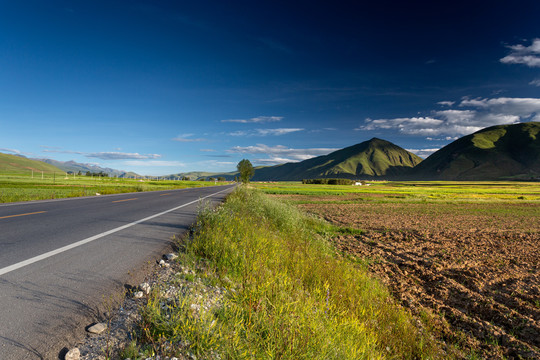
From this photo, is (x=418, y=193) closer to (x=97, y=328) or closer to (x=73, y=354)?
(x=97, y=328)

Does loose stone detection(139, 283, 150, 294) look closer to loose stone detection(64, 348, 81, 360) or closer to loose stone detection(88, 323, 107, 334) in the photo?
loose stone detection(88, 323, 107, 334)

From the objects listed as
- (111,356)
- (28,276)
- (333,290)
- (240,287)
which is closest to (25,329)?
(111,356)

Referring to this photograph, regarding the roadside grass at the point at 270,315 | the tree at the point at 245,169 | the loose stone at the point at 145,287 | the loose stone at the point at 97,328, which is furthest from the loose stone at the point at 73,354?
the tree at the point at 245,169

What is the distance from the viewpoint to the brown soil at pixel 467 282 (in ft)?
16.7

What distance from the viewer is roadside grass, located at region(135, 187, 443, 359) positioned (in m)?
2.60

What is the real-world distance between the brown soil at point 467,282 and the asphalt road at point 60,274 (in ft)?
18.5

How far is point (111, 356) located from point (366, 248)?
10513 mm

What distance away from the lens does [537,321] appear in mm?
5523

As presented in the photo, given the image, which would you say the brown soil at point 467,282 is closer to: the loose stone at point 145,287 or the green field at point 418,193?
the loose stone at point 145,287

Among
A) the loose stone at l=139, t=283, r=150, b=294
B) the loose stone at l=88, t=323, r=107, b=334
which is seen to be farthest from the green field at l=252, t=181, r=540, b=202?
the loose stone at l=88, t=323, r=107, b=334

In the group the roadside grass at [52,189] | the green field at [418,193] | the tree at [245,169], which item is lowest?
the green field at [418,193]

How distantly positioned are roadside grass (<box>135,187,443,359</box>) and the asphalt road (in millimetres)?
804

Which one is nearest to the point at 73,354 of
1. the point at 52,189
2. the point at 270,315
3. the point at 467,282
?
the point at 270,315

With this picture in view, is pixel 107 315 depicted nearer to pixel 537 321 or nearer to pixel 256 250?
pixel 256 250
